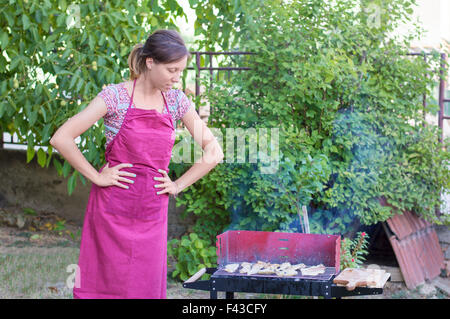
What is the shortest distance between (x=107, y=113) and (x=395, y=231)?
10.4 feet

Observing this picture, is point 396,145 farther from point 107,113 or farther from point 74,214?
point 74,214

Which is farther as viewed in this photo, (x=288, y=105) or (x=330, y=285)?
(x=288, y=105)

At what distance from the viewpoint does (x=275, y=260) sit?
3.02 metres

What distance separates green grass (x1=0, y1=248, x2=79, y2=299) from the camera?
14.7 ft

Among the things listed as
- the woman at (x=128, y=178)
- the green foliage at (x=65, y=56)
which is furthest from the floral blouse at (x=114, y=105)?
the green foliage at (x=65, y=56)

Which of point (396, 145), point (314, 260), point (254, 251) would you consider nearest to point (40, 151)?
point (254, 251)

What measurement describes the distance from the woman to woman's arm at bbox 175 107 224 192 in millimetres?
145

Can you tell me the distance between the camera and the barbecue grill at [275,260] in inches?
102

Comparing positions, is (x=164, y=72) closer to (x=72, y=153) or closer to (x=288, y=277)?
(x=72, y=153)

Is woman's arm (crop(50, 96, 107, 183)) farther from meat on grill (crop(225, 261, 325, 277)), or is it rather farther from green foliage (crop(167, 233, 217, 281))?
green foliage (crop(167, 233, 217, 281))

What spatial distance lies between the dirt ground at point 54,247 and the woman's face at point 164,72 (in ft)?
7.96

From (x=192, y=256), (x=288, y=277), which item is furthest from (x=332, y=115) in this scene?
(x=288, y=277)

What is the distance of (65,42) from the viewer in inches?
172
